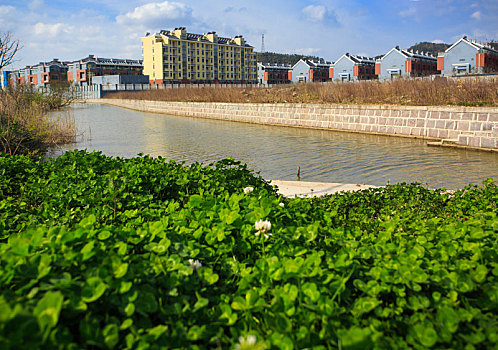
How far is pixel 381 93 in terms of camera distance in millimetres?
23109

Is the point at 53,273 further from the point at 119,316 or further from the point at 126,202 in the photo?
the point at 126,202

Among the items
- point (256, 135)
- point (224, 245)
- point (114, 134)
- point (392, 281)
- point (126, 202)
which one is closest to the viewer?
point (392, 281)

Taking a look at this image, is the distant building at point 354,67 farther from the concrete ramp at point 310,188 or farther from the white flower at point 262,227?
the white flower at point 262,227

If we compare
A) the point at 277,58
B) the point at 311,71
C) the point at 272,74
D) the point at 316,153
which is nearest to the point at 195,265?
the point at 316,153

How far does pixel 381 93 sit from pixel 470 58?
47.5 metres

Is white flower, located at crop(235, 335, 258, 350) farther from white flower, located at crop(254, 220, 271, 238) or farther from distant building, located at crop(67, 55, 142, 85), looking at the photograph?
distant building, located at crop(67, 55, 142, 85)

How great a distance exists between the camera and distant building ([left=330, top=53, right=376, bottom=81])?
76312 mm

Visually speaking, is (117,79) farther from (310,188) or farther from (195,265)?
(195,265)

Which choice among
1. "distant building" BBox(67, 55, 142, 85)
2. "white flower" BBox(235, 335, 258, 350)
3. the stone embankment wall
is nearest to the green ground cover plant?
"white flower" BBox(235, 335, 258, 350)

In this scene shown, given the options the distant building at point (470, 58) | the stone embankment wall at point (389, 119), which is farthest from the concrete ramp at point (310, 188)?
the distant building at point (470, 58)

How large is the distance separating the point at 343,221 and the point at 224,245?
2527 mm

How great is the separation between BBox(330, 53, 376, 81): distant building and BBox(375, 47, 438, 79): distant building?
2.47m

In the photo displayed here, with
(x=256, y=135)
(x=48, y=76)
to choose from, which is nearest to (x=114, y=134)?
(x=256, y=135)

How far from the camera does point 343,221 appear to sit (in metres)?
4.96
